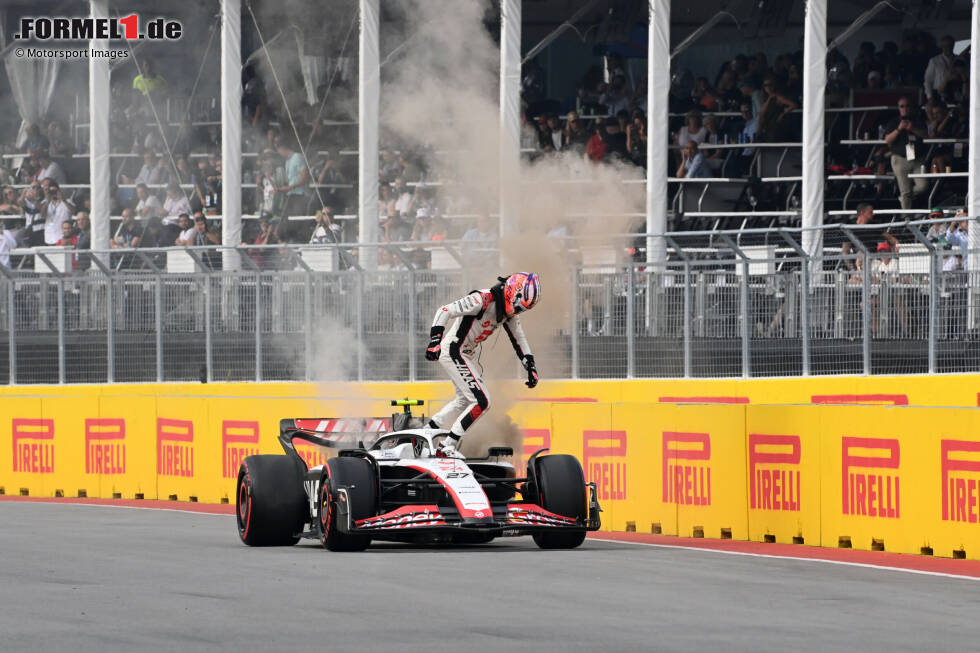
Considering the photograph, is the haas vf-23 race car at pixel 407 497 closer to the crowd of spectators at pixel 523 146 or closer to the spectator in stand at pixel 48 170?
the crowd of spectators at pixel 523 146

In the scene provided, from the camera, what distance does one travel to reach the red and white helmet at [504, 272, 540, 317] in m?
13.7

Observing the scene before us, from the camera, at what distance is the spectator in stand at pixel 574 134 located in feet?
89.2

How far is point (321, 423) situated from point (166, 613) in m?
4.79

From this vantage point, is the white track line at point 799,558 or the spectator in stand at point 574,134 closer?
the white track line at point 799,558

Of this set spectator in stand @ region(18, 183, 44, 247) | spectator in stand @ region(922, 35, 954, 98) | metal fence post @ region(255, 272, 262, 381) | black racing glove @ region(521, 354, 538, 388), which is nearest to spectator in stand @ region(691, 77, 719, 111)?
spectator in stand @ region(922, 35, 954, 98)

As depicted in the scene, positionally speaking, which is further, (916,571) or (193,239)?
(193,239)

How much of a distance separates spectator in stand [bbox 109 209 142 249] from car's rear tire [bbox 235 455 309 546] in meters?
17.4

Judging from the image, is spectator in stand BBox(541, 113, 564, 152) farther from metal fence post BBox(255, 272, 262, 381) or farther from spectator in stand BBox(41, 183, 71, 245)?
spectator in stand BBox(41, 183, 71, 245)

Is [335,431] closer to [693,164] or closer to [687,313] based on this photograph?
[687,313]

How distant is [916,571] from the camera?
38.8 feet

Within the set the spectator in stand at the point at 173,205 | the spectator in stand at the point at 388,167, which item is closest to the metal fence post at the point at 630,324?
the spectator in stand at the point at 388,167

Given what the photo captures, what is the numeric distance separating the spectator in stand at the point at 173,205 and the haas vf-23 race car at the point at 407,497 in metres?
16.7

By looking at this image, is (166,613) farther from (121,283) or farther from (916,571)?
(121,283)

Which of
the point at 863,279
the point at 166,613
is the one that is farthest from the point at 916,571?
the point at 863,279
